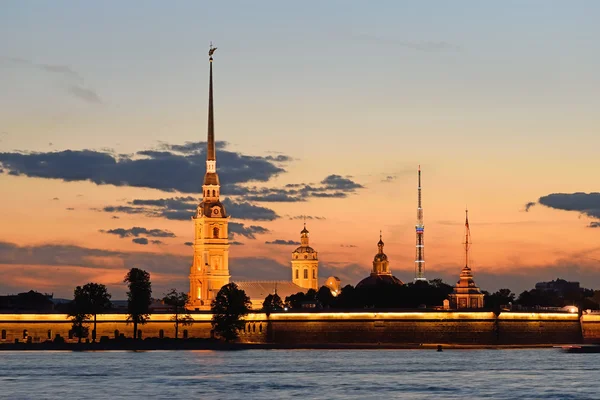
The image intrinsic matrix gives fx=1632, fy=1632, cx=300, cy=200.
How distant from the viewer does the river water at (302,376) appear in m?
110

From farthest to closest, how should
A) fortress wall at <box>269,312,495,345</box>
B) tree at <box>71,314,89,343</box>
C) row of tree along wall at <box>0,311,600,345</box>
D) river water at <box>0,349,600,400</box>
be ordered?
row of tree along wall at <box>0,311,600,345</box>, fortress wall at <box>269,312,495,345</box>, tree at <box>71,314,89,343</box>, river water at <box>0,349,600,400</box>

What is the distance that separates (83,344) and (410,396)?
93.8 m

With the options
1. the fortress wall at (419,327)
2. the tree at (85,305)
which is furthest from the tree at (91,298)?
the fortress wall at (419,327)

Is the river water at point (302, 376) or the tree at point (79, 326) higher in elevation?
the tree at point (79, 326)

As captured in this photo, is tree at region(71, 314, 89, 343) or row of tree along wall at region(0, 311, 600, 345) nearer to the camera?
tree at region(71, 314, 89, 343)

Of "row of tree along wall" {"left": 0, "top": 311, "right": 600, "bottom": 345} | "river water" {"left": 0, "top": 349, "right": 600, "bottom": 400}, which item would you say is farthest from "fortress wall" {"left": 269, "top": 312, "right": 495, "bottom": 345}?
"river water" {"left": 0, "top": 349, "right": 600, "bottom": 400}

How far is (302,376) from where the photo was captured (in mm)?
129125

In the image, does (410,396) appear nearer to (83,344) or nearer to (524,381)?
(524,381)

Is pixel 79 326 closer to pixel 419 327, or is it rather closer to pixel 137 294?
pixel 137 294

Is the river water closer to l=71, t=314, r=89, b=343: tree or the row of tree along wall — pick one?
l=71, t=314, r=89, b=343: tree

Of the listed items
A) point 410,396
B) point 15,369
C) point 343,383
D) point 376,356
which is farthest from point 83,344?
point 410,396

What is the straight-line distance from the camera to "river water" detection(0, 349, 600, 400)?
10988 centimetres

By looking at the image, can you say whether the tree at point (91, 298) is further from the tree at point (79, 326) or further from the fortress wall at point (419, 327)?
the fortress wall at point (419, 327)

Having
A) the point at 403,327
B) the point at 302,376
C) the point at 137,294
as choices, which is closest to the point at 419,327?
the point at 403,327
